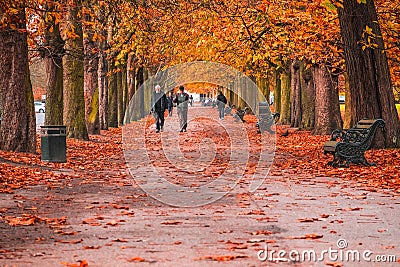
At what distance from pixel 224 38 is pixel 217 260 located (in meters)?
25.2

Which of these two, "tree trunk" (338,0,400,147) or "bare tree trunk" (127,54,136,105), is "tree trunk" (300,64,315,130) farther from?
"tree trunk" (338,0,400,147)

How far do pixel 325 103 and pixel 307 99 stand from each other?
4.90m

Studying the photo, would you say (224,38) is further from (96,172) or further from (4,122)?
(96,172)

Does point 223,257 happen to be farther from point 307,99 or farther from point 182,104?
point 307,99

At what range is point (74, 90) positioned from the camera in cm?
2639

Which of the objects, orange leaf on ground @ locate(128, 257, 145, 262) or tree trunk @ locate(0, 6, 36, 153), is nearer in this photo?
orange leaf on ground @ locate(128, 257, 145, 262)

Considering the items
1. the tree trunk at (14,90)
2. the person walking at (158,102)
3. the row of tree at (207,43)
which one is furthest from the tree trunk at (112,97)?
the tree trunk at (14,90)

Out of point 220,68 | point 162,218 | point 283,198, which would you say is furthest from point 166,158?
point 220,68

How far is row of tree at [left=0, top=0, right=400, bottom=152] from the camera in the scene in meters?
19.3

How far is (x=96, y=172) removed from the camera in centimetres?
1650

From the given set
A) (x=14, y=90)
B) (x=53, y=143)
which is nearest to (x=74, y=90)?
(x=14, y=90)
